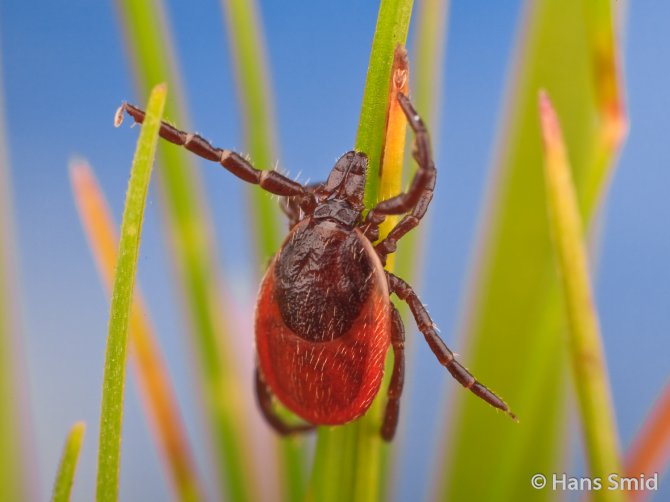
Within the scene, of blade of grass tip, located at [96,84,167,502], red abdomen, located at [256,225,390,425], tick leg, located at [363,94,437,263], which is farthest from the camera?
red abdomen, located at [256,225,390,425]

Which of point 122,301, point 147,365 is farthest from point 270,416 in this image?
point 122,301

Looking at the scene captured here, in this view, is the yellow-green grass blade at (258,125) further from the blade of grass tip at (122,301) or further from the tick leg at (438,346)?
the blade of grass tip at (122,301)

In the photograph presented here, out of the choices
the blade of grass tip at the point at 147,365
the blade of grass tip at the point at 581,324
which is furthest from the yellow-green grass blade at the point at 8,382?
the blade of grass tip at the point at 581,324

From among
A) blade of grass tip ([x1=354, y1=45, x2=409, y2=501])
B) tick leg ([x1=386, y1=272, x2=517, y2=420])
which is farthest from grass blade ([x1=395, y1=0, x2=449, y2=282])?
blade of grass tip ([x1=354, y1=45, x2=409, y2=501])

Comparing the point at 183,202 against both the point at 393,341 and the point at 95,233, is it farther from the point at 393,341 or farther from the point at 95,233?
the point at 393,341

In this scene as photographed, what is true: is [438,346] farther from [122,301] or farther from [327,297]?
[122,301]

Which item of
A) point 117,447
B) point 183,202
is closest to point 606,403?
point 117,447

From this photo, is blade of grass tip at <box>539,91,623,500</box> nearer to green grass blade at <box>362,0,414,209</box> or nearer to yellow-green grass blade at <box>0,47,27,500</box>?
green grass blade at <box>362,0,414,209</box>
